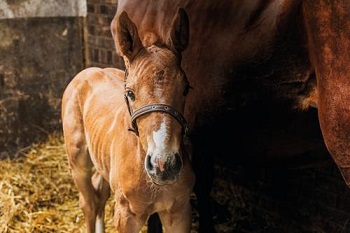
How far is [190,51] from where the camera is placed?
223 centimetres

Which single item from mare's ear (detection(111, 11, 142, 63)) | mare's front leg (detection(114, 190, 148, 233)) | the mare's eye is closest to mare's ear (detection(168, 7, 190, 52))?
mare's ear (detection(111, 11, 142, 63))

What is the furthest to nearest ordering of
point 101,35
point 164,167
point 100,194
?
1. point 101,35
2. point 100,194
3. point 164,167

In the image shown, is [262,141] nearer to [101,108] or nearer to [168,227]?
[168,227]

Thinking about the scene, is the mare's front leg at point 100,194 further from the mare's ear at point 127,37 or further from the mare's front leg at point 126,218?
the mare's ear at point 127,37

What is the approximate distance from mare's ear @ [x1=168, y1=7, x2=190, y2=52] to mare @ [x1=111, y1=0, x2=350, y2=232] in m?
0.02

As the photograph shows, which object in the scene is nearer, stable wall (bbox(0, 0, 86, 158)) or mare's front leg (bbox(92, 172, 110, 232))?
mare's front leg (bbox(92, 172, 110, 232))

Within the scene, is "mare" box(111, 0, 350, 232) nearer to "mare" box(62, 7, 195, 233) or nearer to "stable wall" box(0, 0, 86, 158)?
"mare" box(62, 7, 195, 233)

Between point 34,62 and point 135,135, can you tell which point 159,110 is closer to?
point 135,135

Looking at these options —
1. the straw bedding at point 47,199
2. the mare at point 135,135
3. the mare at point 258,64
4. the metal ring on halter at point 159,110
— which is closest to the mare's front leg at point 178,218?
the mare at point 135,135

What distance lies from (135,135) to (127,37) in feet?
1.42

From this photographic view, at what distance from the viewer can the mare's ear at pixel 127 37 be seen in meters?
1.78

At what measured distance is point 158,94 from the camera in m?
1.72

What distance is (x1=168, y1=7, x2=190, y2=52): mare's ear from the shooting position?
5.98ft

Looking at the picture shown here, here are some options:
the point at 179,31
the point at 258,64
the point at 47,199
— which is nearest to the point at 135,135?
the point at 179,31
